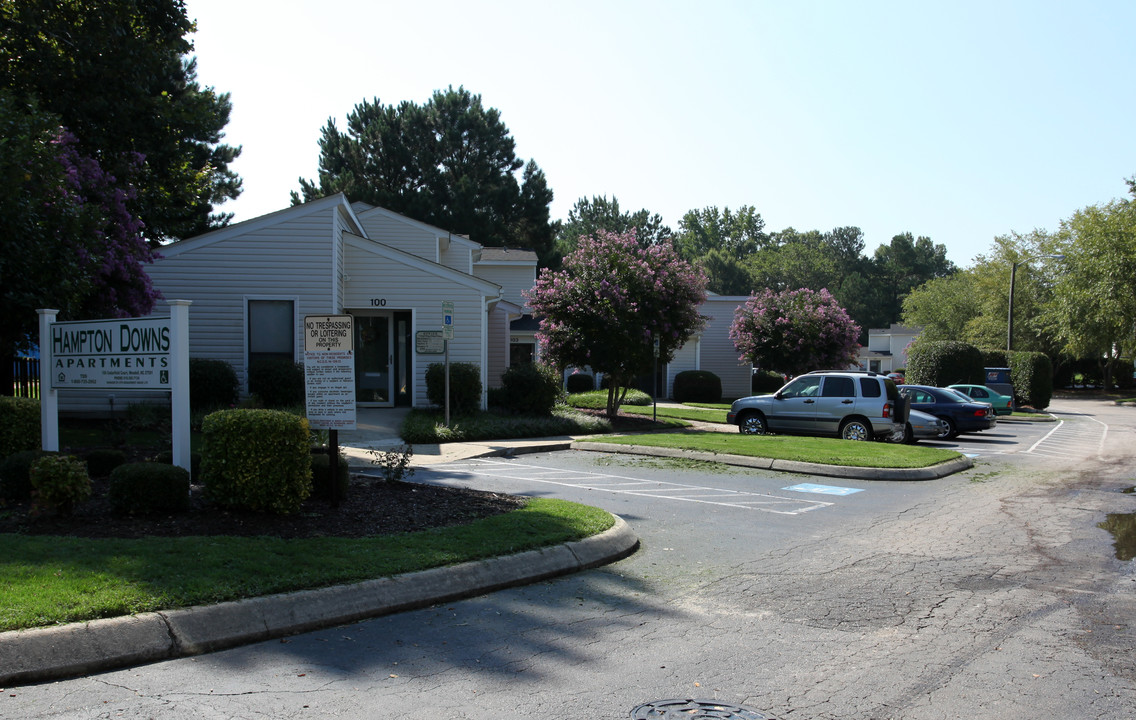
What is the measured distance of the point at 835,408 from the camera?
61.7 ft

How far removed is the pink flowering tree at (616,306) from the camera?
21844 millimetres

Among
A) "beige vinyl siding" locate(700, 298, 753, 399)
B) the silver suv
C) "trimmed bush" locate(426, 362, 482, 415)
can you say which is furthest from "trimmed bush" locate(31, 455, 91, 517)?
"beige vinyl siding" locate(700, 298, 753, 399)

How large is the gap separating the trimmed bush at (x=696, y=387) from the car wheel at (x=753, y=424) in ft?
55.2

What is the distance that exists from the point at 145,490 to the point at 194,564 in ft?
6.23

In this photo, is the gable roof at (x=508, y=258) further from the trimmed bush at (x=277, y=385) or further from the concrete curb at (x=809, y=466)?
the concrete curb at (x=809, y=466)

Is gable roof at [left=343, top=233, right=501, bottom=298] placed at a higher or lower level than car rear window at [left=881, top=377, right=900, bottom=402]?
higher

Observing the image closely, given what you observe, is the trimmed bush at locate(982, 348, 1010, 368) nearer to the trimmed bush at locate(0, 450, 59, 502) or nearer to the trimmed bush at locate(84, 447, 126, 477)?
the trimmed bush at locate(84, 447, 126, 477)

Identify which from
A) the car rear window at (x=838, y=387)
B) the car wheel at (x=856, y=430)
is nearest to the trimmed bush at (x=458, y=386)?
the car rear window at (x=838, y=387)

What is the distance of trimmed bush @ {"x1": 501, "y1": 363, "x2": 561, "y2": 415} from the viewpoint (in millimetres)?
20766

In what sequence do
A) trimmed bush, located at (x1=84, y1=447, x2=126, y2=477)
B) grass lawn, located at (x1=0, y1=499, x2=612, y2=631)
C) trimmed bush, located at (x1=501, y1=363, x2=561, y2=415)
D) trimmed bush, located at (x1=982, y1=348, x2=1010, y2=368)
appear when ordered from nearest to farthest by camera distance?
grass lawn, located at (x1=0, y1=499, x2=612, y2=631) → trimmed bush, located at (x1=84, y1=447, x2=126, y2=477) → trimmed bush, located at (x1=501, y1=363, x2=561, y2=415) → trimmed bush, located at (x1=982, y1=348, x2=1010, y2=368)

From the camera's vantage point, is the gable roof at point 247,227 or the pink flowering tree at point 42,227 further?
the gable roof at point 247,227

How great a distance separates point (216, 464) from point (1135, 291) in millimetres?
49457

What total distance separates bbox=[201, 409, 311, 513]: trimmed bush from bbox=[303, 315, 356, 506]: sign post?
67 centimetres

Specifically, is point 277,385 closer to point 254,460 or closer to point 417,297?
point 417,297
